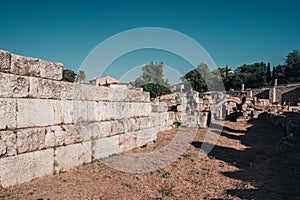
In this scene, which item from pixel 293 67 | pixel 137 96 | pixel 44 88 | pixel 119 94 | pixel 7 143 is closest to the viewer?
pixel 7 143

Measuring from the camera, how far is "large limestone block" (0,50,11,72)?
4.30 m

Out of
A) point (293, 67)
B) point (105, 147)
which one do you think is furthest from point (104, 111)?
point (293, 67)

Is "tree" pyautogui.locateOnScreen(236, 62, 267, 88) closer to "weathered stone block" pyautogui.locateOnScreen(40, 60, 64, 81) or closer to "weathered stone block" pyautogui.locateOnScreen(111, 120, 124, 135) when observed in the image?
"weathered stone block" pyautogui.locateOnScreen(111, 120, 124, 135)

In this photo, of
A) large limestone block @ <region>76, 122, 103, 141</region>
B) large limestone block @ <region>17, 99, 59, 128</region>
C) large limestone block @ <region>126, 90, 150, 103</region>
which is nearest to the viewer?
large limestone block @ <region>17, 99, 59, 128</region>

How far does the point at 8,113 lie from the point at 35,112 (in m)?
0.54

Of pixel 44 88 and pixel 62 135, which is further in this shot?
pixel 62 135

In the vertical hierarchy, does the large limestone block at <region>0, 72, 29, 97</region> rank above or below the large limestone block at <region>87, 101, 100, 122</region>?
above

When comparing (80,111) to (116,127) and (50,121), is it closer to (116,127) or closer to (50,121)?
(50,121)

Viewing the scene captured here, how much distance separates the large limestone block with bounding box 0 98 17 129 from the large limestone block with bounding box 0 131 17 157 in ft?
0.48

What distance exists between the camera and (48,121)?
16.9 ft

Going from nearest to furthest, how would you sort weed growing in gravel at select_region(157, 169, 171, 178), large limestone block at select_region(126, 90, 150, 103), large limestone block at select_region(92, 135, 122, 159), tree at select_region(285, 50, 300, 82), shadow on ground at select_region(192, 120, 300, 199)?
shadow on ground at select_region(192, 120, 300, 199)
weed growing in gravel at select_region(157, 169, 171, 178)
large limestone block at select_region(92, 135, 122, 159)
large limestone block at select_region(126, 90, 150, 103)
tree at select_region(285, 50, 300, 82)

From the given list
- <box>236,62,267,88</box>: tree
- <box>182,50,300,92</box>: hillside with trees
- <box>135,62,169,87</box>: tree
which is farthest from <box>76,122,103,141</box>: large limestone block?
<box>236,62,267,88</box>: tree

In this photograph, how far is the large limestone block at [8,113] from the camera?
4.31 meters

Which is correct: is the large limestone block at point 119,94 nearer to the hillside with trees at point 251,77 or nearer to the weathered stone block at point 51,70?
the weathered stone block at point 51,70
